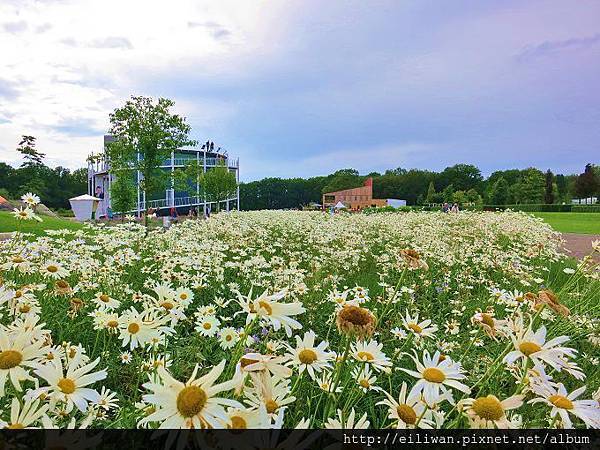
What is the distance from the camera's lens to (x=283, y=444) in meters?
0.72

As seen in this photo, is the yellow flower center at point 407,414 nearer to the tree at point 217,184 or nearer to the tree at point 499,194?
the tree at point 217,184

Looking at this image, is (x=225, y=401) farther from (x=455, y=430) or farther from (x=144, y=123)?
(x=144, y=123)

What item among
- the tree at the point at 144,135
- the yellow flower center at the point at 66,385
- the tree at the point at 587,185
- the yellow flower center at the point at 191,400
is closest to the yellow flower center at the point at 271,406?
the yellow flower center at the point at 191,400

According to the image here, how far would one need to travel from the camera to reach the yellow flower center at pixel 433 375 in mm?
1025

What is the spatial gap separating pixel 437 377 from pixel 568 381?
2262mm

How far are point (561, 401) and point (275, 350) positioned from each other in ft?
3.30

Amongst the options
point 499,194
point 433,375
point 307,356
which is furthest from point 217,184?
point 499,194

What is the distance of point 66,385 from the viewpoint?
3.08 feet

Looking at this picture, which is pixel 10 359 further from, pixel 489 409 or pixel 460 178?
pixel 460 178

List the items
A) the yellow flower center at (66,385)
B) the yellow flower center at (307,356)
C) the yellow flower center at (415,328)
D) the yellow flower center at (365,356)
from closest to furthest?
the yellow flower center at (66,385) < the yellow flower center at (307,356) < the yellow flower center at (365,356) < the yellow flower center at (415,328)

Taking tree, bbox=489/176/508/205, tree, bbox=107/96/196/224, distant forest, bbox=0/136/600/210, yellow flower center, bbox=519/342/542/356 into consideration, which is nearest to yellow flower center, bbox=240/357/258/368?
yellow flower center, bbox=519/342/542/356

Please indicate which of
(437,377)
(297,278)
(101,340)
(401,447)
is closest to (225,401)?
(437,377)

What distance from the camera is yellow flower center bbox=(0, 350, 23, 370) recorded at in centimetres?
89

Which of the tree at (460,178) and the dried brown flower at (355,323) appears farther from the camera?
the tree at (460,178)
